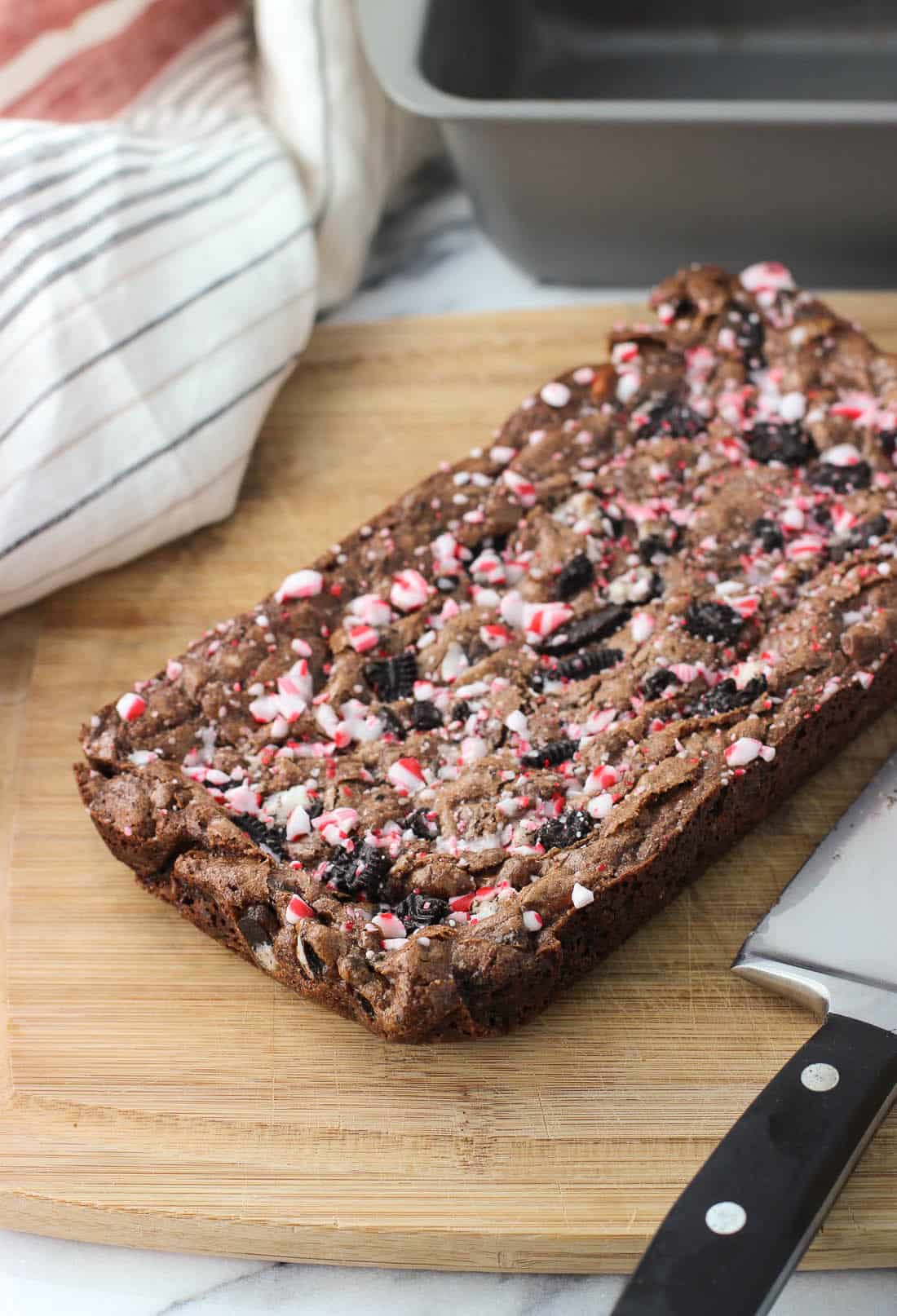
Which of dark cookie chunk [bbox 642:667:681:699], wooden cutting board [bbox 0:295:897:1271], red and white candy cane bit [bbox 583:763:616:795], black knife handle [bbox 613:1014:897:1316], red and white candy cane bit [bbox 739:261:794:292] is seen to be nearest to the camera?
black knife handle [bbox 613:1014:897:1316]

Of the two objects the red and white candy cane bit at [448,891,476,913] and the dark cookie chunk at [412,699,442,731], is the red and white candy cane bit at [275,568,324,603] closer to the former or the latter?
the dark cookie chunk at [412,699,442,731]

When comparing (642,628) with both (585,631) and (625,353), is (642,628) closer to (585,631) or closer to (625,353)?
(585,631)

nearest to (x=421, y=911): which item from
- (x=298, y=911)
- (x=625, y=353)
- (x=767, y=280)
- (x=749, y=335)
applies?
(x=298, y=911)

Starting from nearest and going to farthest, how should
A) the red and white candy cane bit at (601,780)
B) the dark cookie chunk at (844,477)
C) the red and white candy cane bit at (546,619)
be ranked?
the red and white candy cane bit at (601,780) < the red and white candy cane bit at (546,619) < the dark cookie chunk at (844,477)

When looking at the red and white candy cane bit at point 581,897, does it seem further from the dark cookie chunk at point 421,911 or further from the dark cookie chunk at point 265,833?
the dark cookie chunk at point 265,833

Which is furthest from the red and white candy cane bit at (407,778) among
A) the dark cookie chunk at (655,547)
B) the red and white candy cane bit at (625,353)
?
the red and white candy cane bit at (625,353)

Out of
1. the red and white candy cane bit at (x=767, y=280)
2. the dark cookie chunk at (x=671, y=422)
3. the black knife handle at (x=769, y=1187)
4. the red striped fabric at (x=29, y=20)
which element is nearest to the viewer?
the black knife handle at (x=769, y=1187)

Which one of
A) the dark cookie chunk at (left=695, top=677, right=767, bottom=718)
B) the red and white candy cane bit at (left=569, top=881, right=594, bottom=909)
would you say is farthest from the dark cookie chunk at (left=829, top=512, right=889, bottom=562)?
the red and white candy cane bit at (left=569, top=881, right=594, bottom=909)
